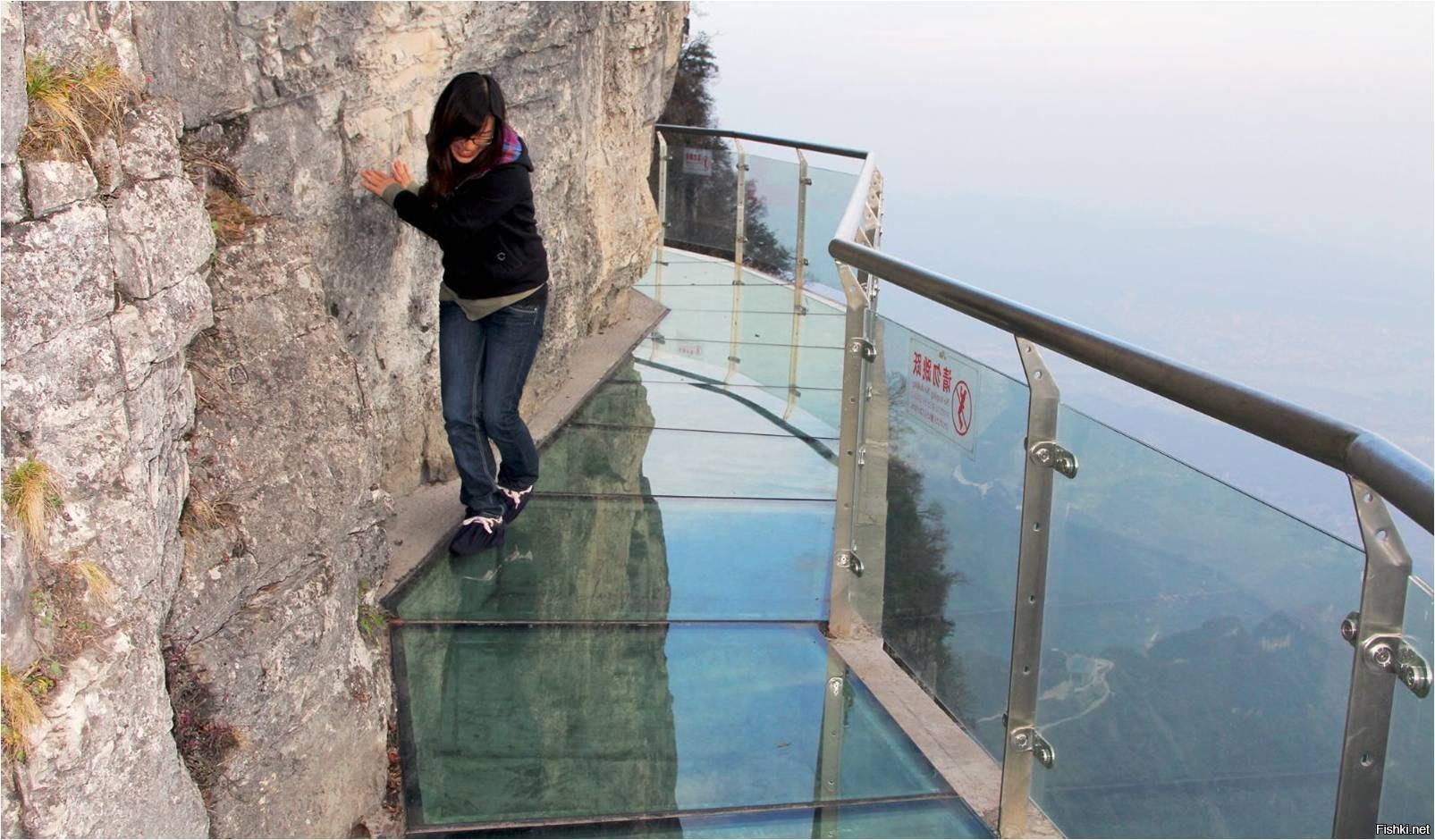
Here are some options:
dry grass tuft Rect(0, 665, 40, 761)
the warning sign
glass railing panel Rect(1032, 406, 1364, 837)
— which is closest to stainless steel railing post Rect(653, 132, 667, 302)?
the warning sign

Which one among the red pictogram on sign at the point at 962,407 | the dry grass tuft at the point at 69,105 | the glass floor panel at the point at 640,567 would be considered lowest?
the glass floor panel at the point at 640,567

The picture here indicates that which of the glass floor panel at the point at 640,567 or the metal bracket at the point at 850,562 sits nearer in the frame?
the metal bracket at the point at 850,562

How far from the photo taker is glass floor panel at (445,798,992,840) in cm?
303

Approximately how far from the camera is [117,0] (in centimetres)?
248

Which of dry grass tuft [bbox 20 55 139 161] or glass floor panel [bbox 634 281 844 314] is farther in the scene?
glass floor panel [bbox 634 281 844 314]

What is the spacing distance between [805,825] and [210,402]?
1.61m

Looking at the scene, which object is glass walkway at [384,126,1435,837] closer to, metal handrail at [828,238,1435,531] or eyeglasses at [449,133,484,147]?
metal handrail at [828,238,1435,531]

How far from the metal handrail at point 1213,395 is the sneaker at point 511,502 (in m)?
1.73

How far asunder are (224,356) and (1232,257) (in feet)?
350

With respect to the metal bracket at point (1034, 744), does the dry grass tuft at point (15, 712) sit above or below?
above

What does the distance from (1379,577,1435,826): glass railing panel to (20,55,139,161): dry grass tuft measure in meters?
2.03

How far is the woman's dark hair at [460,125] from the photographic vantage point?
3871 mm

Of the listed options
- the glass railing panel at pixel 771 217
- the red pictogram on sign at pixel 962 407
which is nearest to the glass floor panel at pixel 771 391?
the glass railing panel at pixel 771 217

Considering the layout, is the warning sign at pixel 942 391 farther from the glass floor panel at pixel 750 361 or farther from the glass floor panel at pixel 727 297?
the glass floor panel at pixel 727 297
